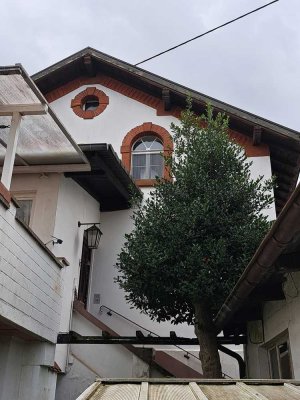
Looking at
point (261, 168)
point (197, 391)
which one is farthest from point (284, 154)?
point (197, 391)

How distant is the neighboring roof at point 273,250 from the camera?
13.5 ft

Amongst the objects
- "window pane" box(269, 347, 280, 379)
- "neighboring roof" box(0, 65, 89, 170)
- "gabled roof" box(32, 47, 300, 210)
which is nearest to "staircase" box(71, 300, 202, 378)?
"window pane" box(269, 347, 280, 379)

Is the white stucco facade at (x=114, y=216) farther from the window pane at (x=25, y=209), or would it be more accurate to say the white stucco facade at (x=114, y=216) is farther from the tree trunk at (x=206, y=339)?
the window pane at (x=25, y=209)

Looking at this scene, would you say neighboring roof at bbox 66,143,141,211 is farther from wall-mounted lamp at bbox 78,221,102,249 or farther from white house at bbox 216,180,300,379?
white house at bbox 216,180,300,379

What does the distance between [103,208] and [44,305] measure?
510cm

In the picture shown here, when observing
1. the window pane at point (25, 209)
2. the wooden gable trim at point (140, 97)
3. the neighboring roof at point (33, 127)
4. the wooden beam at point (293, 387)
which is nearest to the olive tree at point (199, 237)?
the neighboring roof at point (33, 127)

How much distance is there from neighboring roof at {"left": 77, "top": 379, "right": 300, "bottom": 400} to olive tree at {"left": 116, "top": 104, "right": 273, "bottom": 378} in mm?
4365

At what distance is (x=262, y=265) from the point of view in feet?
16.5

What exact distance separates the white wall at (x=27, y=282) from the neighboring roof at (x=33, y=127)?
1.59 m

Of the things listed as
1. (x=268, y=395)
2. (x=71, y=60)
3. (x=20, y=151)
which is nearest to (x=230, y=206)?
(x=20, y=151)

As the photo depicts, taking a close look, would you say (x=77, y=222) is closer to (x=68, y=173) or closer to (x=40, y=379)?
(x=68, y=173)

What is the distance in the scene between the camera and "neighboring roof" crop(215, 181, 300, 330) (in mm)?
4117

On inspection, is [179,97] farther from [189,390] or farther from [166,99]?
[189,390]

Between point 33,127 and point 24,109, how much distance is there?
998 mm
